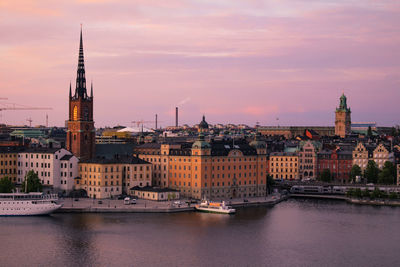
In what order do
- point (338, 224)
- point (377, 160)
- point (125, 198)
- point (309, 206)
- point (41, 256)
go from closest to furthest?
point (41, 256)
point (338, 224)
point (125, 198)
point (309, 206)
point (377, 160)

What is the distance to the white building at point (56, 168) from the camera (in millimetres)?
94500

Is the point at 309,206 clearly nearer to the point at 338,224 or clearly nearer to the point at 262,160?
the point at 262,160

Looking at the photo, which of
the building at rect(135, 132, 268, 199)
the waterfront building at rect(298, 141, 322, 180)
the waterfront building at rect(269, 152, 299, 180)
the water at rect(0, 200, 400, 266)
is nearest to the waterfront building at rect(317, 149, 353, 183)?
the waterfront building at rect(298, 141, 322, 180)

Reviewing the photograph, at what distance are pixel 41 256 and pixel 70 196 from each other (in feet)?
107

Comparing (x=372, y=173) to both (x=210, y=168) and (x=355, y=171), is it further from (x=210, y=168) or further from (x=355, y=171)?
(x=210, y=168)

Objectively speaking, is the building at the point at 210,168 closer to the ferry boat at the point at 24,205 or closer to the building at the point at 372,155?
the ferry boat at the point at 24,205

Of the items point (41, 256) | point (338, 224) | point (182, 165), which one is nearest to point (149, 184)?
point (182, 165)

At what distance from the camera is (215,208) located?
282 feet

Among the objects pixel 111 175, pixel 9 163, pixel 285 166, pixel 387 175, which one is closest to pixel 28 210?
pixel 111 175

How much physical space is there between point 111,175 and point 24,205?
561 inches

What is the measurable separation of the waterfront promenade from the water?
7.04 feet

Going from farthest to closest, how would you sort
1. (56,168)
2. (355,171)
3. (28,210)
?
(355,171) → (56,168) → (28,210)

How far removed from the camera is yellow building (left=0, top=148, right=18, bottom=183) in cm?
9712

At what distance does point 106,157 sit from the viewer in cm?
10456
